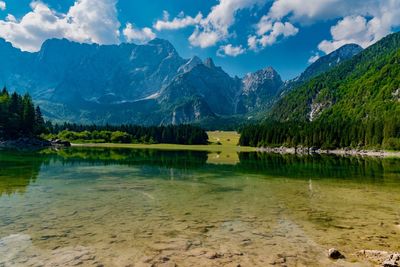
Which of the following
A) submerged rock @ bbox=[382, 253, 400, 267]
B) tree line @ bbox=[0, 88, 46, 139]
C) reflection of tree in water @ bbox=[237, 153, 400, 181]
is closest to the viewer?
submerged rock @ bbox=[382, 253, 400, 267]

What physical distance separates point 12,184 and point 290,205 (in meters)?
37.0

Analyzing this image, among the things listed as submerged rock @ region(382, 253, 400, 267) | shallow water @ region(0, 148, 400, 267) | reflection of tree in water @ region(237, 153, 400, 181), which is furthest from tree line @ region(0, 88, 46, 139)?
submerged rock @ region(382, 253, 400, 267)

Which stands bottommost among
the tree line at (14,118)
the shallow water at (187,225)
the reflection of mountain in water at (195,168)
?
the shallow water at (187,225)

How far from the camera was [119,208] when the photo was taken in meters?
34.3

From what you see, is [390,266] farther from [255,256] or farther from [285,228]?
[285,228]

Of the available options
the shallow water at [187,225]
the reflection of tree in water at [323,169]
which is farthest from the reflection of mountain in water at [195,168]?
the shallow water at [187,225]

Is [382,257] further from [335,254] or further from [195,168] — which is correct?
[195,168]

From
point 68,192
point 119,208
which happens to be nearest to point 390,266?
point 119,208

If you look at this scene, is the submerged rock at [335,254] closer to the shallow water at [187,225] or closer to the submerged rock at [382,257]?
the shallow water at [187,225]

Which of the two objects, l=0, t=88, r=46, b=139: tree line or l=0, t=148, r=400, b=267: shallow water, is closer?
l=0, t=148, r=400, b=267: shallow water

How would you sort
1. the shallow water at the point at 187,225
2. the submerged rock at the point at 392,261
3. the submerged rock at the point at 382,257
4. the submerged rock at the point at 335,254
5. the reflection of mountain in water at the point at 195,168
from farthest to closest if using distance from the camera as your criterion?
1. the reflection of mountain in water at the point at 195,168
2. the submerged rock at the point at 335,254
3. the shallow water at the point at 187,225
4. the submerged rock at the point at 382,257
5. the submerged rock at the point at 392,261

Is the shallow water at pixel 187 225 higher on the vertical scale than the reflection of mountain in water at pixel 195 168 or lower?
lower

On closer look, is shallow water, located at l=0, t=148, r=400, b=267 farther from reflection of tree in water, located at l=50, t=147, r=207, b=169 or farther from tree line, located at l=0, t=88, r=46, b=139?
tree line, located at l=0, t=88, r=46, b=139

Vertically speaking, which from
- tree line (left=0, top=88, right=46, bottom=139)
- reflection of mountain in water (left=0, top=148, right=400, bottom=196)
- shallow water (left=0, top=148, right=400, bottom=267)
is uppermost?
tree line (left=0, top=88, right=46, bottom=139)
